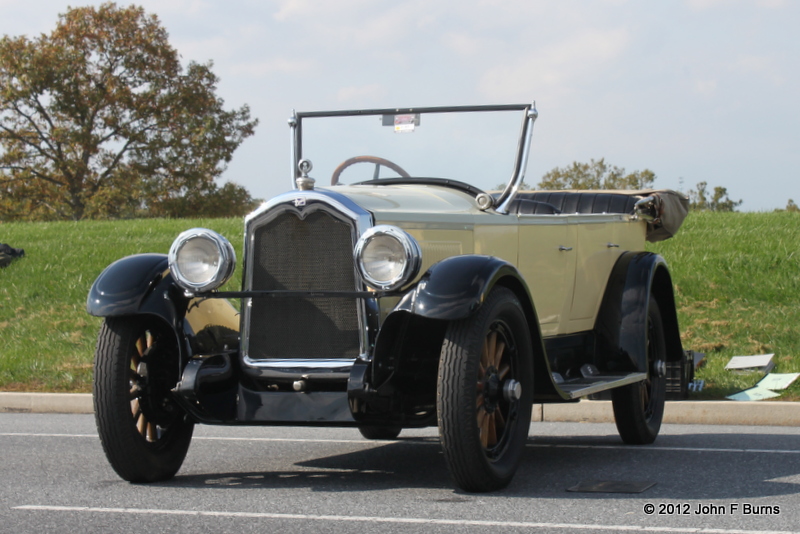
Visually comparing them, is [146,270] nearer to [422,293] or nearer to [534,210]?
[422,293]

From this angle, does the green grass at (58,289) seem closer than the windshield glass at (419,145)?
No

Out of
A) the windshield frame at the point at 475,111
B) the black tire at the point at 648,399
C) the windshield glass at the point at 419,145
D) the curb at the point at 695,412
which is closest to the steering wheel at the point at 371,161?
the windshield glass at the point at 419,145

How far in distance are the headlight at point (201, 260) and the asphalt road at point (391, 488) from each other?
1.01 metres

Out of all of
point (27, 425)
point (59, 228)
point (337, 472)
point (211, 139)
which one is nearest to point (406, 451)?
point (337, 472)

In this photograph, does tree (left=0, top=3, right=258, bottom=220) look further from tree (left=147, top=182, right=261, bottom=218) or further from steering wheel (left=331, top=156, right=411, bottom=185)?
steering wheel (left=331, top=156, right=411, bottom=185)

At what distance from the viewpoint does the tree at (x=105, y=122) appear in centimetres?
3469

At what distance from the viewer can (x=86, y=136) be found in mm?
34906

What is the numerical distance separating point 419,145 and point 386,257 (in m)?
1.82

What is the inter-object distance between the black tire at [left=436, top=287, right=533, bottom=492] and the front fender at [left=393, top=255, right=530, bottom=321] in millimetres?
100

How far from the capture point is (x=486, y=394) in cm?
475

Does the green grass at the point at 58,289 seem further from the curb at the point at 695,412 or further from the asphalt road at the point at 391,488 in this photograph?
the asphalt road at the point at 391,488

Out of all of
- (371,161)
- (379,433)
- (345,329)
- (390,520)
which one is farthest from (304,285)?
(379,433)

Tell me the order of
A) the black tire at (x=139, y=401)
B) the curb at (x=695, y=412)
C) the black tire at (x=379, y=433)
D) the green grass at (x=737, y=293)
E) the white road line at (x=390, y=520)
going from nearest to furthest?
the white road line at (x=390, y=520)
the black tire at (x=139, y=401)
the black tire at (x=379, y=433)
the curb at (x=695, y=412)
the green grass at (x=737, y=293)

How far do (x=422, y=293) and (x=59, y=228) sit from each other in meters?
15.9
